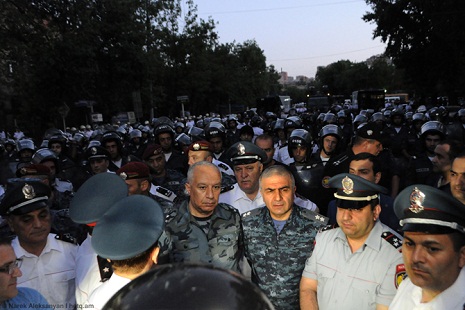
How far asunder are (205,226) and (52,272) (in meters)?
1.21

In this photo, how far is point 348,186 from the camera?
3268 millimetres

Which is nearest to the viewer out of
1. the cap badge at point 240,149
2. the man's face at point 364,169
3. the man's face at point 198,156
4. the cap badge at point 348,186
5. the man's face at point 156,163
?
the cap badge at point 348,186

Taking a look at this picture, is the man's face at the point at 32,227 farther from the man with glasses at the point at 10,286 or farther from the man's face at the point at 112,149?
the man's face at the point at 112,149

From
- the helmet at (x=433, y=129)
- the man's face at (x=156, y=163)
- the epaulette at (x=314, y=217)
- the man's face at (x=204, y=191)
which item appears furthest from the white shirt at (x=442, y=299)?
the helmet at (x=433, y=129)

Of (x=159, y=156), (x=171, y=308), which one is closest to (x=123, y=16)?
(x=159, y=156)

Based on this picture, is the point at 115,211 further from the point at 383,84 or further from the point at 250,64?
the point at 383,84

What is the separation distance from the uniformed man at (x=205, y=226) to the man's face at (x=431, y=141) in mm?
4503

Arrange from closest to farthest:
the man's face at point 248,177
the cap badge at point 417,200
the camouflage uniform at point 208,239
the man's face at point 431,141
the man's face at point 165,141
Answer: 1. the cap badge at point 417,200
2. the camouflage uniform at point 208,239
3. the man's face at point 248,177
4. the man's face at point 431,141
5. the man's face at point 165,141

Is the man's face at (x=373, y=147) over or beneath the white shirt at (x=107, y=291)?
over

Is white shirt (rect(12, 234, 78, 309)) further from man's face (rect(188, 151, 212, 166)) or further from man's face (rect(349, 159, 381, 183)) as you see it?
man's face (rect(349, 159, 381, 183))

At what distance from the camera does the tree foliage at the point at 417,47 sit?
31.9 m

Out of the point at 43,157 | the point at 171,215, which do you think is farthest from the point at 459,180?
the point at 43,157

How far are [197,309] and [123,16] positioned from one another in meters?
15.4

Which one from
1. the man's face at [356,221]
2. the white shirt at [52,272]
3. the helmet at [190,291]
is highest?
the helmet at [190,291]
